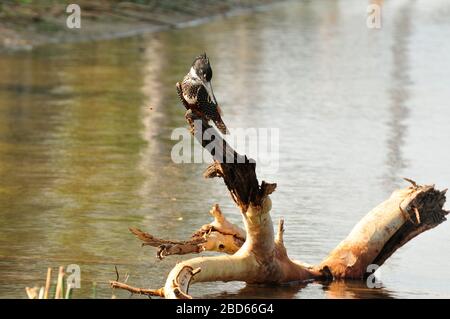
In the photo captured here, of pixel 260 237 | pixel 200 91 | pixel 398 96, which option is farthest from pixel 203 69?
pixel 398 96

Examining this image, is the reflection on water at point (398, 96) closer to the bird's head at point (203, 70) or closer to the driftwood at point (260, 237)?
the driftwood at point (260, 237)

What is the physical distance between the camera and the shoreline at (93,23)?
1011 inches

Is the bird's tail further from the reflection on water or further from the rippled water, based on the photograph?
the reflection on water

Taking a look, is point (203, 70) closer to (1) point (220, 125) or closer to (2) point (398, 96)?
(1) point (220, 125)

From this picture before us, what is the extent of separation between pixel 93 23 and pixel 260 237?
62.6 feet

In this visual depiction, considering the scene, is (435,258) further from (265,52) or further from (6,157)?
(265,52)

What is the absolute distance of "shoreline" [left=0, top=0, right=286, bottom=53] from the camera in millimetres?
25688

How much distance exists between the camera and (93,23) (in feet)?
93.3

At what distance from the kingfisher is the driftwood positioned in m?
0.07

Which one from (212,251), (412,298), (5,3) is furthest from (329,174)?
(5,3)

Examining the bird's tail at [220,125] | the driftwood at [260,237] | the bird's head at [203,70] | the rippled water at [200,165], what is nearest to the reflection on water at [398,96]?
the rippled water at [200,165]

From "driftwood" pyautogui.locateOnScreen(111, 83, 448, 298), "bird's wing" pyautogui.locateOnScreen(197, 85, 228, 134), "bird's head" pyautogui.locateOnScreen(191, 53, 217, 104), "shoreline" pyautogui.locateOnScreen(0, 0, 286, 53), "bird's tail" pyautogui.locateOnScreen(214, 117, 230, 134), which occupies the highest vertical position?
"shoreline" pyautogui.locateOnScreen(0, 0, 286, 53)

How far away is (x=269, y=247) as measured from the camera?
32.2 ft

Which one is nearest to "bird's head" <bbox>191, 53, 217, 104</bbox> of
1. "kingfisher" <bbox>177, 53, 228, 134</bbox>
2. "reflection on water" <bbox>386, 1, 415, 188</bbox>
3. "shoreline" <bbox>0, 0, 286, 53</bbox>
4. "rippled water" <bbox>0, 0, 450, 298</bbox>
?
"kingfisher" <bbox>177, 53, 228, 134</bbox>
